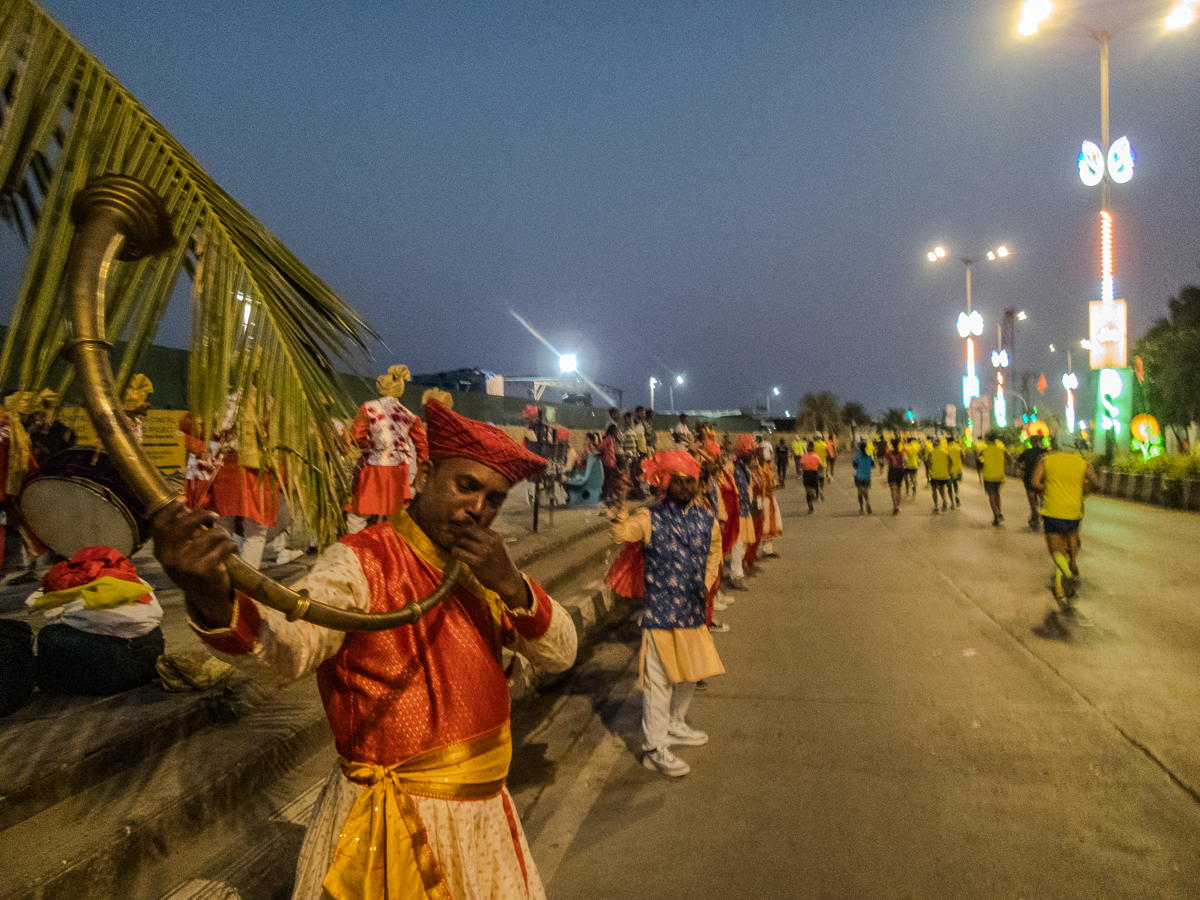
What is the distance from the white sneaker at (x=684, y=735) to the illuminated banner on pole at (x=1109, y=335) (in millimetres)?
27471

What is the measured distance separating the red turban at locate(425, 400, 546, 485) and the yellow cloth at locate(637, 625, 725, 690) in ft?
9.91

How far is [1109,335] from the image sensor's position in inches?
1025

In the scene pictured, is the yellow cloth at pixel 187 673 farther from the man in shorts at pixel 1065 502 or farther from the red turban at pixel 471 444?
the man in shorts at pixel 1065 502

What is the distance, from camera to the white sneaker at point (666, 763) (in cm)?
449

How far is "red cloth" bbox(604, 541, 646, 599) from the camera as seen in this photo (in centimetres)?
515

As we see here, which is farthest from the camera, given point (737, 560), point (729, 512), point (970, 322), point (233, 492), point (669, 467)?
point (970, 322)

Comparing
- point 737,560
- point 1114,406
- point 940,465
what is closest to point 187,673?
point 737,560

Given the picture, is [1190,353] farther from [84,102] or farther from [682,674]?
[84,102]

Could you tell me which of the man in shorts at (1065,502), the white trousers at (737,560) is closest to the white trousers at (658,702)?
the white trousers at (737,560)

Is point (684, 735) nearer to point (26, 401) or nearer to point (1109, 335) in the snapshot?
point (26, 401)

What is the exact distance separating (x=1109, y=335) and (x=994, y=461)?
48.1ft

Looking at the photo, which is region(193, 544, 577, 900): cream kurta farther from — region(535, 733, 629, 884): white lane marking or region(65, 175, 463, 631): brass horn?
region(535, 733, 629, 884): white lane marking

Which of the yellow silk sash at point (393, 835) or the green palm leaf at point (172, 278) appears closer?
the green palm leaf at point (172, 278)

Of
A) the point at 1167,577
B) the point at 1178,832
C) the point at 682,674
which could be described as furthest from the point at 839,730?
the point at 1167,577
